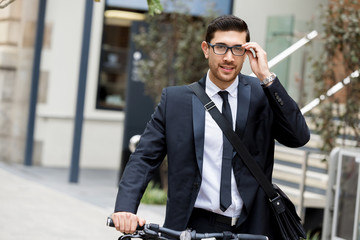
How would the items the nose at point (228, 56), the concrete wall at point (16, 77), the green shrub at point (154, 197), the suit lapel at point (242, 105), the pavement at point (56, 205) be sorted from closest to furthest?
the nose at point (228, 56), the suit lapel at point (242, 105), the pavement at point (56, 205), the green shrub at point (154, 197), the concrete wall at point (16, 77)

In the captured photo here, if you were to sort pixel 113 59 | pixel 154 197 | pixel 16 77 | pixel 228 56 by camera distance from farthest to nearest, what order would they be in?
pixel 113 59, pixel 16 77, pixel 154 197, pixel 228 56

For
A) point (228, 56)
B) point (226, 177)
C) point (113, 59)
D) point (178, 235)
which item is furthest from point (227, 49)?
point (113, 59)

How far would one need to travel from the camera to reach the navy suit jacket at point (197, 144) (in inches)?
137

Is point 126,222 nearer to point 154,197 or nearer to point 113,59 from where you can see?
point 154,197

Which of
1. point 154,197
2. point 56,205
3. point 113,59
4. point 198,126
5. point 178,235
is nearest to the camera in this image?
point 178,235

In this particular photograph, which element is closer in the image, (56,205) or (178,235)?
(178,235)

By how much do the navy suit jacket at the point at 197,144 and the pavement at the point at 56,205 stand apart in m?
4.91

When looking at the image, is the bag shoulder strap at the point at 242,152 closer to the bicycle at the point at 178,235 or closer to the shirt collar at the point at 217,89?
the shirt collar at the point at 217,89

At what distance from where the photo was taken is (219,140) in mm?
3516

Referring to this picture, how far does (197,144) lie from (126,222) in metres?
0.49

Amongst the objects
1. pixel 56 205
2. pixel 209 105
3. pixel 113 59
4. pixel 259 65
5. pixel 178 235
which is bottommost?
pixel 56 205

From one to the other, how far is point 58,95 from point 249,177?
40.1ft

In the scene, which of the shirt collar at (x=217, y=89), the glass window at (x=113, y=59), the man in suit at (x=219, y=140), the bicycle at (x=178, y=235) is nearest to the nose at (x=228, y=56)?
the man in suit at (x=219, y=140)

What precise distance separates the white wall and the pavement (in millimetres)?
549
